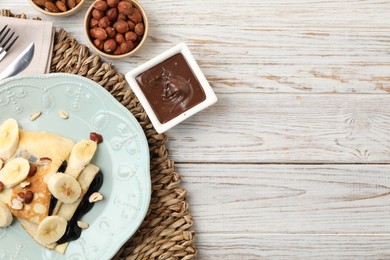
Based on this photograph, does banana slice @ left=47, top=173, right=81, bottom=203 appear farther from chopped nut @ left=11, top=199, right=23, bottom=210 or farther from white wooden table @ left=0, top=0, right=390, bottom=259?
white wooden table @ left=0, top=0, right=390, bottom=259

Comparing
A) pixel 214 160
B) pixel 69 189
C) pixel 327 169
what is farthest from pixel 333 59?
pixel 69 189

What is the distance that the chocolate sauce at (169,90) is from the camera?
4.05ft

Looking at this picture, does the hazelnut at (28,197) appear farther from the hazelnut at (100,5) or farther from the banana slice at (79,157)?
the hazelnut at (100,5)

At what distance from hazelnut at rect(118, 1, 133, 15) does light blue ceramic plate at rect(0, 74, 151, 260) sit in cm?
17

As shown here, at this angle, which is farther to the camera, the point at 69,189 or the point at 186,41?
the point at 186,41

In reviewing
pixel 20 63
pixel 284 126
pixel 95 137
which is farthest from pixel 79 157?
pixel 284 126

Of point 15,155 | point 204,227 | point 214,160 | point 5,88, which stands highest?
point 5,88

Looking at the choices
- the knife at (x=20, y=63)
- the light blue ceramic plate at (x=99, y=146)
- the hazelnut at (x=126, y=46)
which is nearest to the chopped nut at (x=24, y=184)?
the light blue ceramic plate at (x=99, y=146)

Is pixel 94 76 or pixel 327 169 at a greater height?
pixel 94 76

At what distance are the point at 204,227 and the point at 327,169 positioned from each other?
32 cm

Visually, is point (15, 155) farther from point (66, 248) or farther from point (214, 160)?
point (214, 160)

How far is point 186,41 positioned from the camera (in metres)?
1.34

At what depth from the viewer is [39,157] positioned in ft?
4.09

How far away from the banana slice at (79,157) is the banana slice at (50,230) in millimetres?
102
